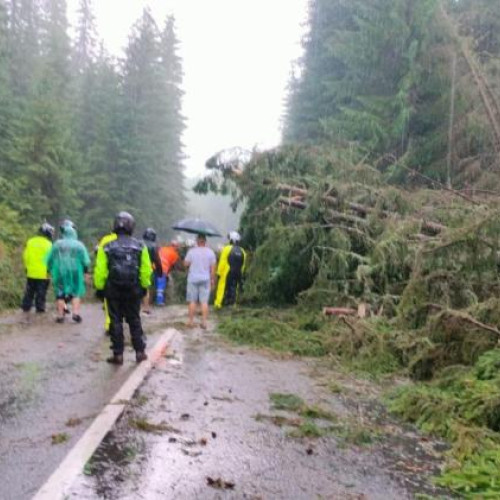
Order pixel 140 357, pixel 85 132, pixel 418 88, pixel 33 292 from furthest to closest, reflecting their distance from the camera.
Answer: pixel 85 132 → pixel 418 88 → pixel 33 292 → pixel 140 357

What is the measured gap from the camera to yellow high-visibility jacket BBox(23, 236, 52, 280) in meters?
11.0

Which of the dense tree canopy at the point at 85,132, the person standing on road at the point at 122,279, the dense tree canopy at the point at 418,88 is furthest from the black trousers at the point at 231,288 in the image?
the dense tree canopy at the point at 85,132

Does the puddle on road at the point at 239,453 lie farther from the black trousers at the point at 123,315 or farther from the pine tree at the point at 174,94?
the pine tree at the point at 174,94

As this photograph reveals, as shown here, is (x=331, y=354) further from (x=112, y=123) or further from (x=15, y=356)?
(x=112, y=123)

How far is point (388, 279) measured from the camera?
11055 millimetres

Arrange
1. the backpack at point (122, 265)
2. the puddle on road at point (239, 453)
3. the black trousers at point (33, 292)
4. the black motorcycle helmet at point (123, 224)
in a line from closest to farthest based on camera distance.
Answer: the puddle on road at point (239, 453)
the backpack at point (122, 265)
the black motorcycle helmet at point (123, 224)
the black trousers at point (33, 292)

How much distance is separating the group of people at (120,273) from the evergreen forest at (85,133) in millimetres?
8505

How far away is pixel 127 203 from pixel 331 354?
2975 centimetres

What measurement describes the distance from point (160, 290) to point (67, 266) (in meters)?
4.49

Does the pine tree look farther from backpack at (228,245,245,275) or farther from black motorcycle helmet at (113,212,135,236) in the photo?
black motorcycle helmet at (113,212,135,236)

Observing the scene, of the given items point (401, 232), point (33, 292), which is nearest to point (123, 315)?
point (33, 292)

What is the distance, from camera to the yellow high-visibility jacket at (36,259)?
11.0 metres

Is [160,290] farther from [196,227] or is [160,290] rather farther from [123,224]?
[123,224]

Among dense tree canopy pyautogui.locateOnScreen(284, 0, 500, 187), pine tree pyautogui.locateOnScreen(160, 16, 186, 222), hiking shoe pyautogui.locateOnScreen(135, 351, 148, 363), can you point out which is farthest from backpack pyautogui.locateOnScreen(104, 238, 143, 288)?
pine tree pyautogui.locateOnScreen(160, 16, 186, 222)
